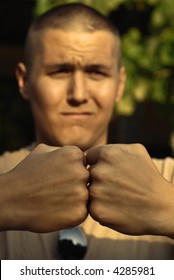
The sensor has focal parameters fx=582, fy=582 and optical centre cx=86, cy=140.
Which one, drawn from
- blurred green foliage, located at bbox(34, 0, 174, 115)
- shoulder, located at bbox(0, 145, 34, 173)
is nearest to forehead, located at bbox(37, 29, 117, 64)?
shoulder, located at bbox(0, 145, 34, 173)

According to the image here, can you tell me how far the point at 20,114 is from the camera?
5.01m

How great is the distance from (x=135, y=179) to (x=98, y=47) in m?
0.75

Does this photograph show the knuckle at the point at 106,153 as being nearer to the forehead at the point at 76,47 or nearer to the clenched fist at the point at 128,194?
the clenched fist at the point at 128,194

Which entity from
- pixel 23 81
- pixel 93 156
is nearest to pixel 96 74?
pixel 23 81

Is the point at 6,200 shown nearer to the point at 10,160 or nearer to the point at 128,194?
the point at 128,194

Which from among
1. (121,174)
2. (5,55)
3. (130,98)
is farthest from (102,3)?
(5,55)

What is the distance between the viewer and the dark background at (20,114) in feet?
16.4

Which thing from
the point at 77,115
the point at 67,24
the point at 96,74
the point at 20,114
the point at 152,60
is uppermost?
the point at 67,24

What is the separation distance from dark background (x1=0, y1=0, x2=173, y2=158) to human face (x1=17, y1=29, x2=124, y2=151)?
8.87ft

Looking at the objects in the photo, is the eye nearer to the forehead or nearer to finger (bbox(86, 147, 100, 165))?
the forehead

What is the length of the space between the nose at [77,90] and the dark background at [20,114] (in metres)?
2.79

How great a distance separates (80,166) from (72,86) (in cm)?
59

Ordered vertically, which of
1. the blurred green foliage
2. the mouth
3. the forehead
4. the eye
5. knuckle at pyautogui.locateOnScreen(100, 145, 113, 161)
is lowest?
the blurred green foliage

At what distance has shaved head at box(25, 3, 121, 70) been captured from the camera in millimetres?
1918
